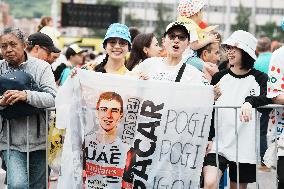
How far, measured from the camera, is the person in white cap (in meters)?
7.30

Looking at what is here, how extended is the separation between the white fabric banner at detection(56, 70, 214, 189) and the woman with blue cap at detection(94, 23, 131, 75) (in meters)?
0.39

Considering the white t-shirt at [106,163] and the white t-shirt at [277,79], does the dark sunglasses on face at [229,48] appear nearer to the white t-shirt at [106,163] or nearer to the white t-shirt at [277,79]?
the white t-shirt at [277,79]

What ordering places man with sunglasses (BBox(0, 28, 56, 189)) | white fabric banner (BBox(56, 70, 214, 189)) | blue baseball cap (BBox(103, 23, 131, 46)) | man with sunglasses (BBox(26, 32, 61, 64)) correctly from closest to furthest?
white fabric banner (BBox(56, 70, 214, 189)) < man with sunglasses (BBox(0, 28, 56, 189)) < blue baseball cap (BBox(103, 23, 131, 46)) < man with sunglasses (BBox(26, 32, 61, 64))

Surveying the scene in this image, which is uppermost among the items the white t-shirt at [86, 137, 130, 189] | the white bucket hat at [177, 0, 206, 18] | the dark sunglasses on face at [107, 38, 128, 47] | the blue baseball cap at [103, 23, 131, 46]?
the white bucket hat at [177, 0, 206, 18]

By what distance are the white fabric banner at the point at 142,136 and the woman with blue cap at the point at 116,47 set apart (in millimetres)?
391

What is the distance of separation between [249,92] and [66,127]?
1.59m

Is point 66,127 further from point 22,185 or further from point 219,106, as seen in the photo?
point 219,106

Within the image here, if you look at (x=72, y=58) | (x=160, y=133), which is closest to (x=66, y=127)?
(x=160, y=133)

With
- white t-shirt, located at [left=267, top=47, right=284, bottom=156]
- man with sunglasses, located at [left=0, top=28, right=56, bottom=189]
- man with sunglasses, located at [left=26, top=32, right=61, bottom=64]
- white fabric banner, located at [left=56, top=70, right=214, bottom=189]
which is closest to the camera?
white fabric banner, located at [left=56, top=70, right=214, bottom=189]

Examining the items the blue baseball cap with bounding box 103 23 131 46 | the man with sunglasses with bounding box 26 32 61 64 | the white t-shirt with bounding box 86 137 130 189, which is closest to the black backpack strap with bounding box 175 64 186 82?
the blue baseball cap with bounding box 103 23 131 46

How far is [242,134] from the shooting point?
7.31 metres

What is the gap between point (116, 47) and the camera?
740 centimetres

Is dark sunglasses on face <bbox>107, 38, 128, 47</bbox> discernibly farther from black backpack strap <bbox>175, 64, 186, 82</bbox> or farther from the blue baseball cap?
black backpack strap <bbox>175, 64, 186, 82</bbox>

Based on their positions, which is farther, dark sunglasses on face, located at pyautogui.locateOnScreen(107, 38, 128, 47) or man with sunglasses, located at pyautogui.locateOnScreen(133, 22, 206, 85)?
dark sunglasses on face, located at pyautogui.locateOnScreen(107, 38, 128, 47)
